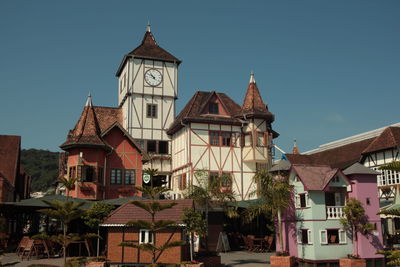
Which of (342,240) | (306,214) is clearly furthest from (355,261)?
(306,214)

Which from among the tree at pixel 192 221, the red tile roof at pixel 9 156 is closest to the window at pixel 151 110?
the red tile roof at pixel 9 156

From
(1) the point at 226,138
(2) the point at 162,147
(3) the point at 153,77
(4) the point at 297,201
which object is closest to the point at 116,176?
(2) the point at 162,147

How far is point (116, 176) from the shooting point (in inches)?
1323

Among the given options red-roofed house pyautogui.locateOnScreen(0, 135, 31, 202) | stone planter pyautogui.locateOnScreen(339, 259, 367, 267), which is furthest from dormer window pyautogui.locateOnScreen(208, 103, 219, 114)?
stone planter pyautogui.locateOnScreen(339, 259, 367, 267)

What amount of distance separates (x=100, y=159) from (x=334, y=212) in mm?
17018

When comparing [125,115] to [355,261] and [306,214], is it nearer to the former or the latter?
[306,214]

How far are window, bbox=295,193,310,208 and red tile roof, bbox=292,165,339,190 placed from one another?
2.23ft

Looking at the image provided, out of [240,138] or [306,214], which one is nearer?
[306,214]

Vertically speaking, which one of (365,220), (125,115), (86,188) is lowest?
(365,220)

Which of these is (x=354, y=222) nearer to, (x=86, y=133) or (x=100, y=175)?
(x=100, y=175)

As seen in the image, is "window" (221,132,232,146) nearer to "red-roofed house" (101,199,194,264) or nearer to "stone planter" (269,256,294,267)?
"stone planter" (269,256,294,267)

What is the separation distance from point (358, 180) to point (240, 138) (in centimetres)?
1379

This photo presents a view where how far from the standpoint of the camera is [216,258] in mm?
21531

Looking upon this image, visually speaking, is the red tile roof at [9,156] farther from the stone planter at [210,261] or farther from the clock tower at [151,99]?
the stone planter at [210,261]
